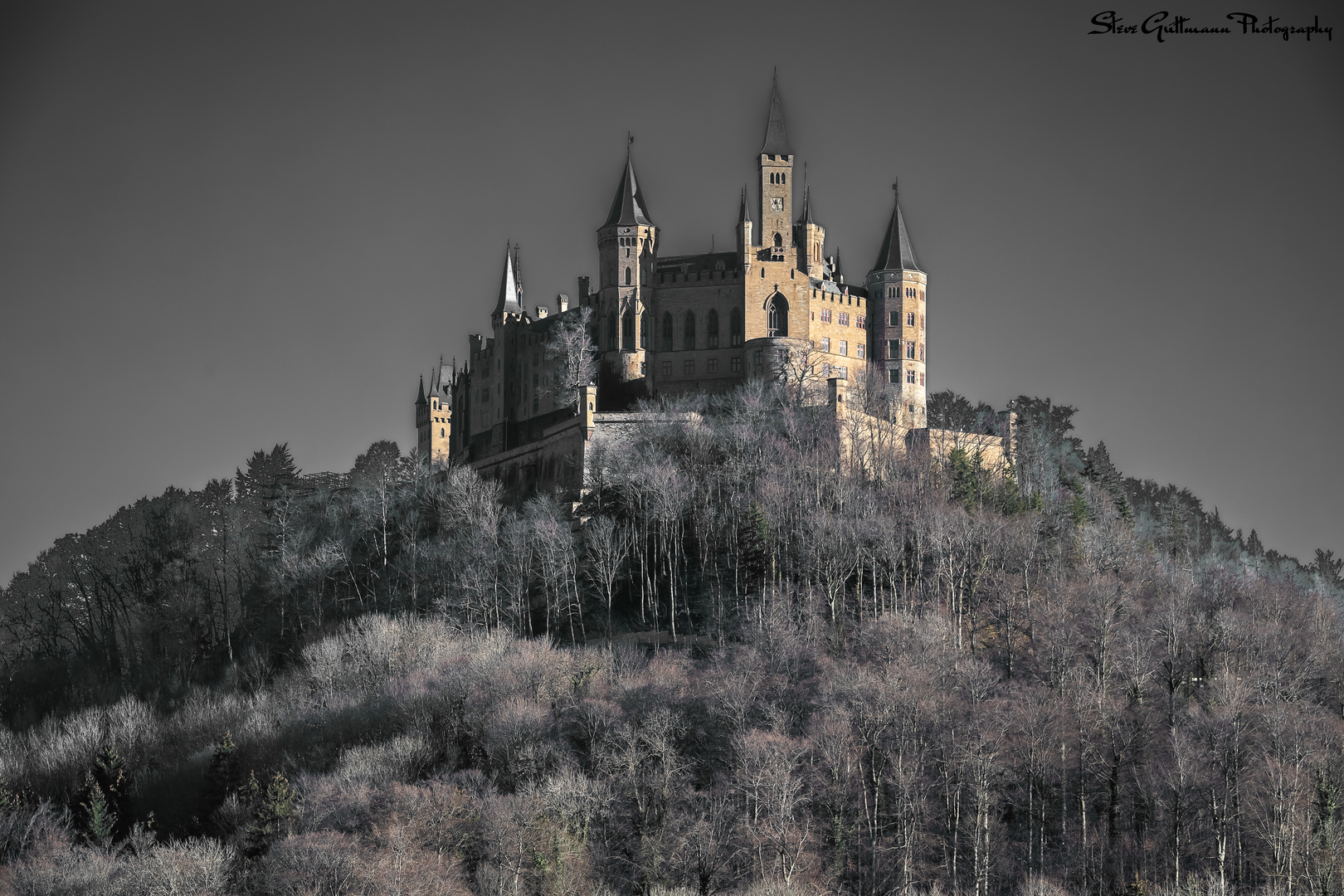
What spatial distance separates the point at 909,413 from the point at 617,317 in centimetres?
1793

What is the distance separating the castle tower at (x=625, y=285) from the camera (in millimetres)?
84750

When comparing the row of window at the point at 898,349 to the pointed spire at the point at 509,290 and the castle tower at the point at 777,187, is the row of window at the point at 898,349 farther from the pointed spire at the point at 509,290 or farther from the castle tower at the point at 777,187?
the pointed spire at the point at 509,290

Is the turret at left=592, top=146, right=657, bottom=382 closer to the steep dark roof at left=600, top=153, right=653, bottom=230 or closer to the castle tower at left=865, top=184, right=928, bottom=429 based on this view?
the steep dark roof at left=600, top=153, right=653, bottom=230

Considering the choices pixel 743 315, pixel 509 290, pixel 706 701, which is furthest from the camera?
pixel 509 290

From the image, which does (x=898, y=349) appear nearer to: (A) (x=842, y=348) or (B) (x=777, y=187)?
(A) (x=842, y=348)

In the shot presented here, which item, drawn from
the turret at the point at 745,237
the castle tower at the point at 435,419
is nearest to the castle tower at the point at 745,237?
the turret at the point at 745,237

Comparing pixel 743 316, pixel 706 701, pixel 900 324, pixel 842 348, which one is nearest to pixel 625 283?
pixel 743 316

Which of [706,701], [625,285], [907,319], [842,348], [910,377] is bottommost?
[706,701]

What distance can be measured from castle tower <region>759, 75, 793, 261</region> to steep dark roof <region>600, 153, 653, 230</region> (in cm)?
708

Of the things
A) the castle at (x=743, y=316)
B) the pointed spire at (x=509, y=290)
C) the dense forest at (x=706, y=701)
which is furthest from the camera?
the pointed spire at (x=509, y=290)

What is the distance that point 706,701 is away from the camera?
58906mm

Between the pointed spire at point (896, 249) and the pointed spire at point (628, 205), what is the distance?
1451 cm

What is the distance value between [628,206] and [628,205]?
0.29ft

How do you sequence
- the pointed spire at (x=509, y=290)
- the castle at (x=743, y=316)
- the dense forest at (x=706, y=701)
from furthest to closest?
the pointed spire at (x=509, y=290) → the castle at (x=743, y=316) → the dense forest at (x=706, y=701)
